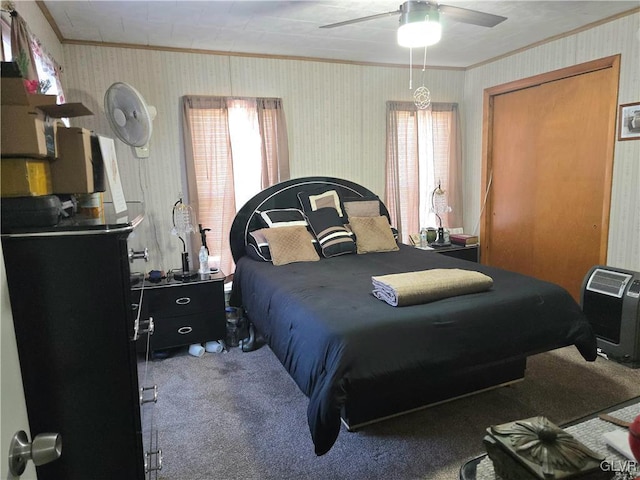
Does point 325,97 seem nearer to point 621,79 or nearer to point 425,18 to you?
point 425,18

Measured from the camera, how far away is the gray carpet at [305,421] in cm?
206

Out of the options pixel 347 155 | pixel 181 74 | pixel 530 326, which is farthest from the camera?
pixel 347 155

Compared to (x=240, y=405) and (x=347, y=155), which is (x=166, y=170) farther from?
(x=240, y=405)

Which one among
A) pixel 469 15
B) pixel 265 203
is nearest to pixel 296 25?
pixel 469 15

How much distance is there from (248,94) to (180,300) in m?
2.00

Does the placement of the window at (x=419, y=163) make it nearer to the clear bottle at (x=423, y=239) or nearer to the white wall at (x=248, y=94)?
the white wall at (x=248, y=94)

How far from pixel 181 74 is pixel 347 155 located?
177cm

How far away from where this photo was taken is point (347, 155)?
14.5 feet

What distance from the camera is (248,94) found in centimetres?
395

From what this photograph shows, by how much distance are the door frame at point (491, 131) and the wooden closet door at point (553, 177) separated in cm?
1

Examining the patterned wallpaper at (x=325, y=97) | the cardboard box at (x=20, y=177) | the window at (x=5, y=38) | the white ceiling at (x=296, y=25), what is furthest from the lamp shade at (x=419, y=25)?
the cardboard box at (x=20, y=177)

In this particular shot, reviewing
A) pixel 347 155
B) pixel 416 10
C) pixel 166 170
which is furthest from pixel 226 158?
pixel 416 10

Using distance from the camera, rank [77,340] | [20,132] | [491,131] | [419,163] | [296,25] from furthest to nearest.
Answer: [419,163] < [491,131] < [296,25] < [77,340] < [20,132]

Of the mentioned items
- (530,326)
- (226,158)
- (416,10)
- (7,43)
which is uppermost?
(416,10)
